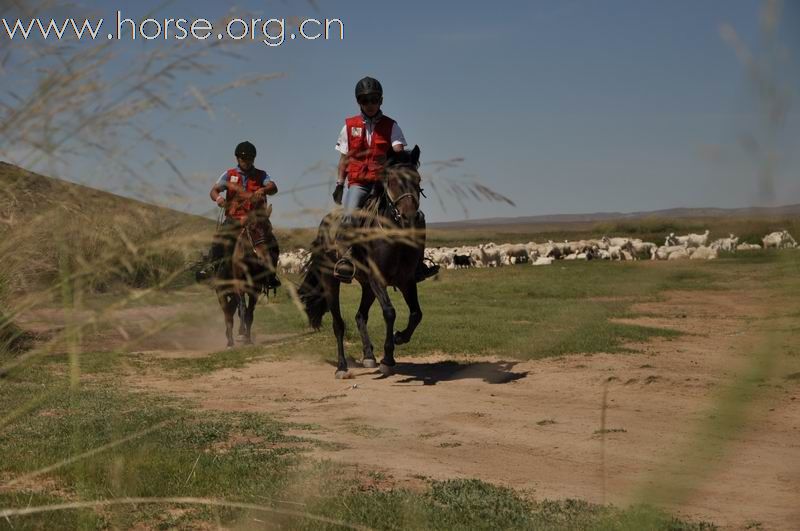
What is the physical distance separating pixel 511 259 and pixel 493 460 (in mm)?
33307

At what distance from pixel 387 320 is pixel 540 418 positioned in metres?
2.59

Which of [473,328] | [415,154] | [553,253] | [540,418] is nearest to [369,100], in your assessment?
[415,154]

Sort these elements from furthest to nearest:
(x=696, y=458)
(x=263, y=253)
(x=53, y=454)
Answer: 1. (x=53, y=454)
2. (x=263, y=253)
3. (x=696, y=458)

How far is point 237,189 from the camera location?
332 cm

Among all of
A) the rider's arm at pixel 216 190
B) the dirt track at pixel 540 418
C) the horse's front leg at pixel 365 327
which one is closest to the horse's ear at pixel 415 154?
the horse's front leg at pixel 365 327

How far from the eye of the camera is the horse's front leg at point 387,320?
1087cm

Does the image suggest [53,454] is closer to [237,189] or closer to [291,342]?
[237,189]

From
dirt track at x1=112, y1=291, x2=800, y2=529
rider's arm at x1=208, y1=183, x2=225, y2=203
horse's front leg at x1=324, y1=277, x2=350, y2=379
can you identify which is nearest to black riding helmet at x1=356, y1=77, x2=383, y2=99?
horse's front leg at x1=324, y1=277, x2=350, y2=379

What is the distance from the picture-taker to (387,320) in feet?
35.7

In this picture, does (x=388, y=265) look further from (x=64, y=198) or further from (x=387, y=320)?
(x=64, y=198)

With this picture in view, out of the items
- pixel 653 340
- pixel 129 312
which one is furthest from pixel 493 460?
pixel 653 340

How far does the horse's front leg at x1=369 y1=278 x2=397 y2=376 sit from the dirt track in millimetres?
216

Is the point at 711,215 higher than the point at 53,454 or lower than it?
higher

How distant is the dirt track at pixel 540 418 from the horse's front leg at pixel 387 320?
0.71ft
